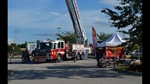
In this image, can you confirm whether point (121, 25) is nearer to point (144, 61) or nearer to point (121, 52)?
point (121, 52)

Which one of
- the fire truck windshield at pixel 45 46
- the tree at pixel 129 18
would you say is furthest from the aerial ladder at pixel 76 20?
the tree at pixel 129 18

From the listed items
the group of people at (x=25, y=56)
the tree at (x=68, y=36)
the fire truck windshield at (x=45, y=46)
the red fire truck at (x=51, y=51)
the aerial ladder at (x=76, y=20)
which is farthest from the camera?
the tree at (x=68, y=36)

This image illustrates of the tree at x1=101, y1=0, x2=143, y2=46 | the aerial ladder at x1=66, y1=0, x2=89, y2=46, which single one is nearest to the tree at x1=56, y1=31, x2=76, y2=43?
the aerial ladder at x1=66, y1=0, x2=89, y2=46

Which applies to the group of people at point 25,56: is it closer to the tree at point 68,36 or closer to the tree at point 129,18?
the tree at point 129,18

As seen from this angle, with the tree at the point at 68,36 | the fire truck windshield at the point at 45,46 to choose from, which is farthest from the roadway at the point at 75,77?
the tree at the point at 68,36

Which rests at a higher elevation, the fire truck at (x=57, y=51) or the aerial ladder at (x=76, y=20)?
the aerial ladder at (x=76, y=20)

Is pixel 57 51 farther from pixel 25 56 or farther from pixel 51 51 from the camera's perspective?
pixel 25 56

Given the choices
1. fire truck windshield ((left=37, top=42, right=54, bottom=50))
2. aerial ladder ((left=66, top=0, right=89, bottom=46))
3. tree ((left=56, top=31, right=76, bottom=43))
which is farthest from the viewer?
tree ((left=56, top=31, right=76, bottom=43))

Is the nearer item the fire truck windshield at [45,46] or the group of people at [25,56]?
the fire truck windshield at [45,46]

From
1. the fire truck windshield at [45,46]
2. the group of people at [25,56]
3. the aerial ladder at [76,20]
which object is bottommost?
the group of people at [25,56]

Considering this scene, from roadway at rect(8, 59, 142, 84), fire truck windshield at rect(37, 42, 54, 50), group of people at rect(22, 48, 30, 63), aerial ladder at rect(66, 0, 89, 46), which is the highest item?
aerial ladder at rect(66, 0, 89, 46)

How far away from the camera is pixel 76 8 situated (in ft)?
153

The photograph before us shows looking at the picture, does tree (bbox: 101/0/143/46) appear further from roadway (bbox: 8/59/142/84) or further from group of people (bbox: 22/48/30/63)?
group of people (bbox: 22/48/30/63)

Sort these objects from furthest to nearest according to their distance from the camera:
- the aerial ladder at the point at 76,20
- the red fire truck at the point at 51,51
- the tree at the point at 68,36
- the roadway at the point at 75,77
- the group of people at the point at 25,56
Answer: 1. the tree at the point at 68,36
2. the aerial ladder at the point at 76,20
3. the group of people at the point at 25,56
4. the red fire truck at the point at 51,51
5. the roadway at the point at 75,77
